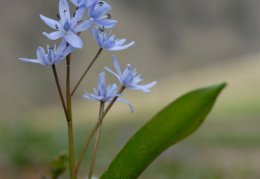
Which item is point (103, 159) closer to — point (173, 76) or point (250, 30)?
point (173, 76)

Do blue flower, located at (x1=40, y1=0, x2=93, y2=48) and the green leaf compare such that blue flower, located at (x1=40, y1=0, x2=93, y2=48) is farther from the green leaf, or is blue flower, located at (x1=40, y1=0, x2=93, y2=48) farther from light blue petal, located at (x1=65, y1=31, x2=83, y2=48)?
the green leaf

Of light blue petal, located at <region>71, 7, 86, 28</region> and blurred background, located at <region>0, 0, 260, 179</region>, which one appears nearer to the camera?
light blue petal, located at <region>71, 7, 86, 28</region>

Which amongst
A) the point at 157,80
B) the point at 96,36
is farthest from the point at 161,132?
the point at 157,80

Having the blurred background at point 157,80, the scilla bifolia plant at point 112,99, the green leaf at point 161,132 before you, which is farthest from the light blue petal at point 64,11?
the blurred background at point 157,80

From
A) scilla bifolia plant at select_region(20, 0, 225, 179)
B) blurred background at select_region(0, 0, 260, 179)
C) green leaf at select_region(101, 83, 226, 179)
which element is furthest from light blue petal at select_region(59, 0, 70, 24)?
blurred background at select_region(0, 0, 260, 179)

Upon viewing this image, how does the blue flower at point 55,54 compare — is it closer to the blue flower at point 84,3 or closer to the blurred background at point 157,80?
the blue flower at point 84,3

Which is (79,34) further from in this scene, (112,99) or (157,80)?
(157,80)
